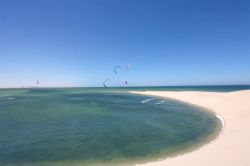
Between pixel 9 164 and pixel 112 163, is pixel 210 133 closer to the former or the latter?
pixel 112 163

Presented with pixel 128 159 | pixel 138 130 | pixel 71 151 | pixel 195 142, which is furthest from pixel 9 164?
pixel 195 142

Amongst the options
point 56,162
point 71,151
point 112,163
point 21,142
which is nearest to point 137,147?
point 112,163

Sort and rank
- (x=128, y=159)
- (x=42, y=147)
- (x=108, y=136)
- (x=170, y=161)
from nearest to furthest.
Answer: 1. (x=170, y=161)
2. (x=128, y=159)
3. (x=42, y=147)
4. (x=108, y=136)

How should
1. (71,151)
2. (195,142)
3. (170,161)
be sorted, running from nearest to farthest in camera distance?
1. (170,161)
2. (71,151)
3. (195,142)

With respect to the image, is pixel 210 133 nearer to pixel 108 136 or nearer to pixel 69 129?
pixel 108 136

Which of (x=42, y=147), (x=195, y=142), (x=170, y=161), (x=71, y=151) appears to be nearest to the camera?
(x=170, y=161)


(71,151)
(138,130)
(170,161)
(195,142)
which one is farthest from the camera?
(138,130)

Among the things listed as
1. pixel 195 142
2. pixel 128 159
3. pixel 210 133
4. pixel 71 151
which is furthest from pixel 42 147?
pixel 210 133

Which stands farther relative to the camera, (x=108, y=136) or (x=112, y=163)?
(x=108, y=136)

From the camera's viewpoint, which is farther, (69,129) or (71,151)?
(69,129)
